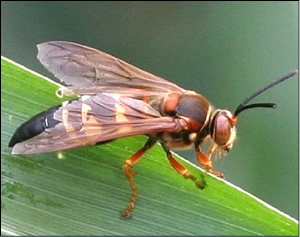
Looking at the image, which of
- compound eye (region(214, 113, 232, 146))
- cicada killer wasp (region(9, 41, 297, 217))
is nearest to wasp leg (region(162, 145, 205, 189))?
cicada killer wasp (region(9, 41, 297, 217))

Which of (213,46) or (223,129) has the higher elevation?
(213,46)

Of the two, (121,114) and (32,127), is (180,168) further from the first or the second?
(32,127)

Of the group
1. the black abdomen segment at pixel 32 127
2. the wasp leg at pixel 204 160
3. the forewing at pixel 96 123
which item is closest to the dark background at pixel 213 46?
the wasp leg at pixel 204 160

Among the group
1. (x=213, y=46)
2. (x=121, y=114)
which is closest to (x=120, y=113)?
(x=121, y=114)

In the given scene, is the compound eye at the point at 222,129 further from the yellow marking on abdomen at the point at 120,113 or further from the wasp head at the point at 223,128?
the yellow marking on abdomen at the point at 120,113

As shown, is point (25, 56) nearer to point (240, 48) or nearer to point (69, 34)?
point (69, 34)

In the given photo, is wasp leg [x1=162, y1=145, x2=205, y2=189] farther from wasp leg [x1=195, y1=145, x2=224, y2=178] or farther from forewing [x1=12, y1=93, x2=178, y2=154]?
wasp leg [x1=195, y1=145, x2=224, y2=178]
